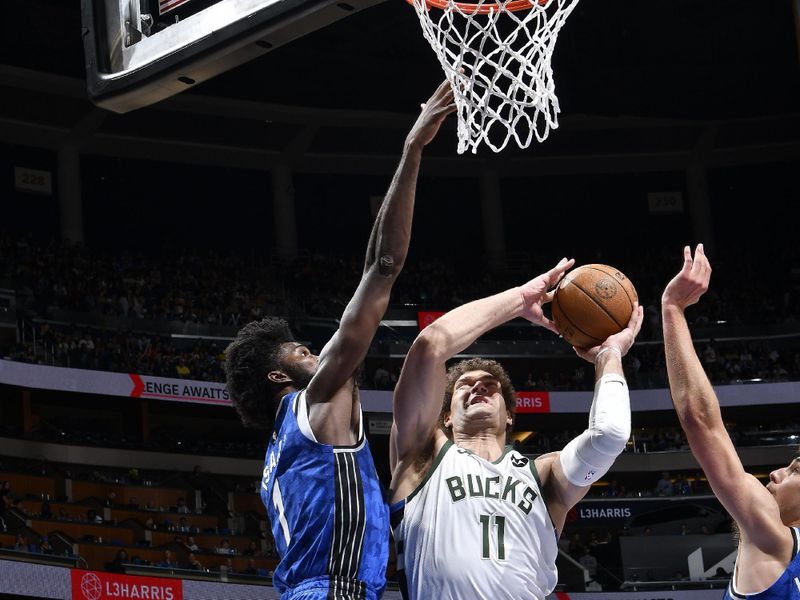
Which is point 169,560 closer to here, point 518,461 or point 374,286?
point 518,461

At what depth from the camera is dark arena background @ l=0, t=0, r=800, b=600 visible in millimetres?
18031

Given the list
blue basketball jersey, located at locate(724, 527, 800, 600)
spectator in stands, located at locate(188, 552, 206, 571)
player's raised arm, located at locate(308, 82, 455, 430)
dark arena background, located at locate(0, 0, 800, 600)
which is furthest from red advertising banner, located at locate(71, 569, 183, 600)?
blue basketball jersey, located at locate(724, 527, 800, 600)

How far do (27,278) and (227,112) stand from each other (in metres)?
5.56

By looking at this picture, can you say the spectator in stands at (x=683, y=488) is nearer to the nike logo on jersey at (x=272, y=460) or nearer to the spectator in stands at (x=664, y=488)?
the spectator in stands at (x=664, y=488)

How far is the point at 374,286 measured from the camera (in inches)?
128

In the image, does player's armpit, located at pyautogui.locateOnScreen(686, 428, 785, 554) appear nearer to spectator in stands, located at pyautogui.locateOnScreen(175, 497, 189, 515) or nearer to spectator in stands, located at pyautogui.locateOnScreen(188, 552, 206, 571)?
spectator in stands, located at pyautogui.locateOnScreen(188, 552, 206, 571)

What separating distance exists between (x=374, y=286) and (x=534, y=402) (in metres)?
17.8

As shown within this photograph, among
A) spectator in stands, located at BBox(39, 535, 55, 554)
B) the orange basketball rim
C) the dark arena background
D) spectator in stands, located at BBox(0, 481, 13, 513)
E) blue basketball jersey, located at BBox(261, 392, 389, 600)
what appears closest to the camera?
blue basketball jersey, located at BBox(261, 392, 389, 600)

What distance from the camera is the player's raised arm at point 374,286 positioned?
3.20 meters

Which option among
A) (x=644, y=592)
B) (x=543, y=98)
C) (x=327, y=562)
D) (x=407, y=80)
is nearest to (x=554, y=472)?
(x=327, y=562)

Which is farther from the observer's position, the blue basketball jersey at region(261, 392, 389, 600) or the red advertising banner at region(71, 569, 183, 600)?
the red advertising banner at region(71, 569, 183, 600)

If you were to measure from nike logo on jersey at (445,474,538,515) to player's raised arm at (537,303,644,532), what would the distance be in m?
0.10

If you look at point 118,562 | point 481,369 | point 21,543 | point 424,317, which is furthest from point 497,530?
point 424,317

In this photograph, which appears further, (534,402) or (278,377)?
(534,402)
